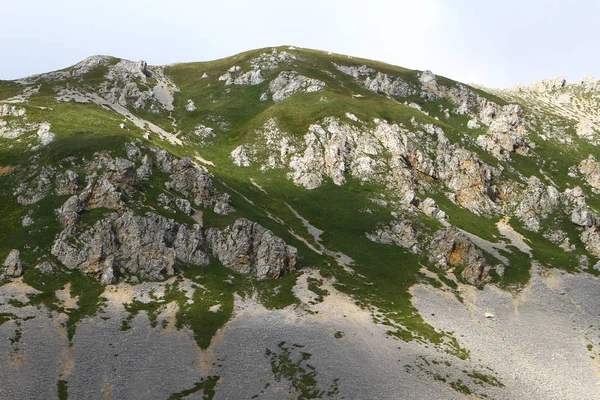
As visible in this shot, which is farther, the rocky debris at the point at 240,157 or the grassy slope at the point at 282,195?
the rocky debris at the point at 240,157

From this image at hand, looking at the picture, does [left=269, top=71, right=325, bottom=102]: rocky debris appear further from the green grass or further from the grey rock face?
the green grass

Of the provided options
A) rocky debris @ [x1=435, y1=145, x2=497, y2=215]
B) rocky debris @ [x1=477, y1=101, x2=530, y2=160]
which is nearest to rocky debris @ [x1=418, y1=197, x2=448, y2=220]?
rocky debris @ [x1=435, y1=145, x2=497, y2=215]

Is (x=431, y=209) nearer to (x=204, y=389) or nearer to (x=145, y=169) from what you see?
(x=145, y=169)

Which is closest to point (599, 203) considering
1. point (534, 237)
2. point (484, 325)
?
point (534, 237)

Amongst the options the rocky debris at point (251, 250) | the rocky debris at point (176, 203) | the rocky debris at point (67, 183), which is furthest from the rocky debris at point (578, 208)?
the rocky debris at point (67, 183)

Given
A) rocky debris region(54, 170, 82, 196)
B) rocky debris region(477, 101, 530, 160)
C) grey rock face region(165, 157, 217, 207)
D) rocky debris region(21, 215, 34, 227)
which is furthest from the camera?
rocky debris region(477, 101, 530, 160)

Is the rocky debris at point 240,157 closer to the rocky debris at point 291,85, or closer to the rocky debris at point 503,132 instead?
the rocky debris at point 291,85
